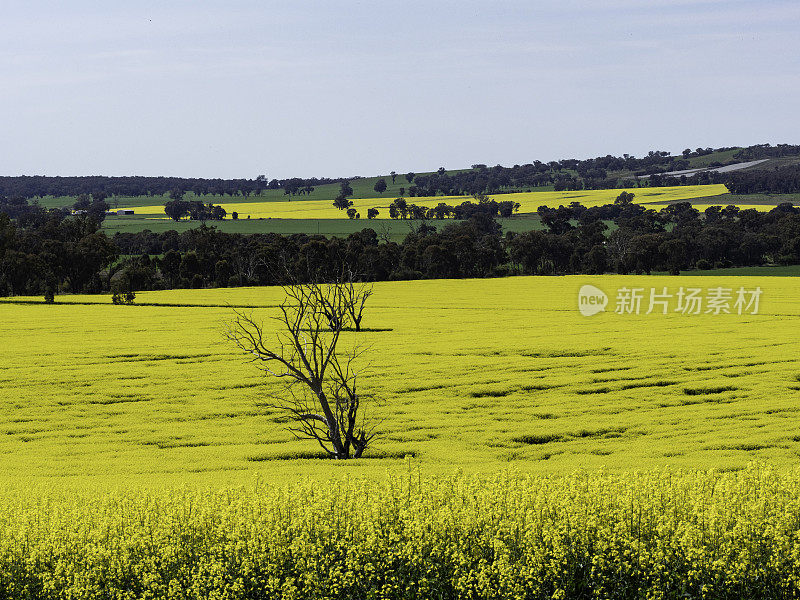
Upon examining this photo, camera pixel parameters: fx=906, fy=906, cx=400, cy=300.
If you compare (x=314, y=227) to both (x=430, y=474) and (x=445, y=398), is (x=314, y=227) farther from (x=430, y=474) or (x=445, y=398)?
(x=430, y=474)

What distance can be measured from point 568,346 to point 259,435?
826 inches

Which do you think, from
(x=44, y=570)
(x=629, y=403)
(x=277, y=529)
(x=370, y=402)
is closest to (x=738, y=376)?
(x=629, y=403)

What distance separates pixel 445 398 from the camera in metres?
33.0

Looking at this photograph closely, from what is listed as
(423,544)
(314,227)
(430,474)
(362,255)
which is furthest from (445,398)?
(314,227)

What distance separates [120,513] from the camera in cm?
1591

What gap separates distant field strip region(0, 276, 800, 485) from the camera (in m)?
23.5

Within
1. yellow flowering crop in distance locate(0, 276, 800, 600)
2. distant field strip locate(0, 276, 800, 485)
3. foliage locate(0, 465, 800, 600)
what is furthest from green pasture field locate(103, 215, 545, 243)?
foliage locate(0, 465, 800, 600)

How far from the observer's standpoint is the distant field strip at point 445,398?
2347cm

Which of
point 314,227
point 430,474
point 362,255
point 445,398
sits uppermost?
point 314,227

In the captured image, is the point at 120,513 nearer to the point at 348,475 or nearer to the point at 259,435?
the point at 348,475

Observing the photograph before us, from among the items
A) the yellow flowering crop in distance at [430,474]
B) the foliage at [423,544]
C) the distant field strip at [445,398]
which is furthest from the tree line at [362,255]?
the foliage at [423,544]

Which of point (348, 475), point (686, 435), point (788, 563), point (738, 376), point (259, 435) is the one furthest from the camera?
point (738, 376)

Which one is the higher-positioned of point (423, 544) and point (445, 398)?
point (423, 544)

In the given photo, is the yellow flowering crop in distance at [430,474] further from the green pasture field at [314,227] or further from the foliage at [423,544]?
the green pasture field at [314,227]
